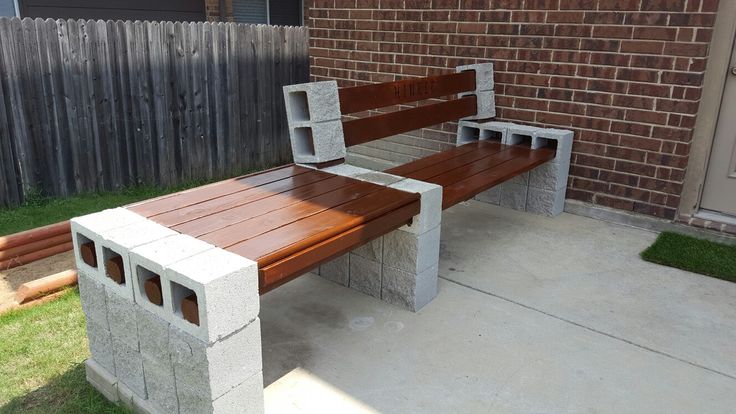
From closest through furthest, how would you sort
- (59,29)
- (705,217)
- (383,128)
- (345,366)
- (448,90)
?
1. (345,366)
2. (383,128)
3. (705,217)
4. (448,90)
5. (59,29)

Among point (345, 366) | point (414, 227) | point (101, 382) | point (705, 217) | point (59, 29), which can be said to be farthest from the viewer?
point (59, 29)

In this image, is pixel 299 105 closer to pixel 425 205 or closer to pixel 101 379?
pixel 425 205

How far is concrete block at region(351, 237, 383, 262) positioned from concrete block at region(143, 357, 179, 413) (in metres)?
1.45

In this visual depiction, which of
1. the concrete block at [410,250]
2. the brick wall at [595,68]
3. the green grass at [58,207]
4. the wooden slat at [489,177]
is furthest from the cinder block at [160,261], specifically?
the brick wall at [595,68]

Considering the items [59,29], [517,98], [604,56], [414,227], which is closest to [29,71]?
[59,29]

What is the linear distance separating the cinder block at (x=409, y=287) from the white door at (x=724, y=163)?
8.75ft

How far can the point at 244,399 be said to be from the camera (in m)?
2.26

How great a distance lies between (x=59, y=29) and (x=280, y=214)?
12.6 feet

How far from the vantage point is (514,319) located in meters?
3.32

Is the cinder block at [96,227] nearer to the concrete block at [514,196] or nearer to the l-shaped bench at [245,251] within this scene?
the l-shaped bench at [245,251]

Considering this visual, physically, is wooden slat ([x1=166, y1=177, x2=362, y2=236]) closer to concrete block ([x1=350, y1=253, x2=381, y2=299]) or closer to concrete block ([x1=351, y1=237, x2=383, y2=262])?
concrete block ([x1=351, y1=237, x2=383, y2=262])

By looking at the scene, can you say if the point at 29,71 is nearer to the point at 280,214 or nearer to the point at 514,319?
the point at 280,214

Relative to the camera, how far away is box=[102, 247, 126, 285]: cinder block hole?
235 centimetres

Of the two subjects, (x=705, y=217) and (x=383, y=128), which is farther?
(x=705, y=217)
